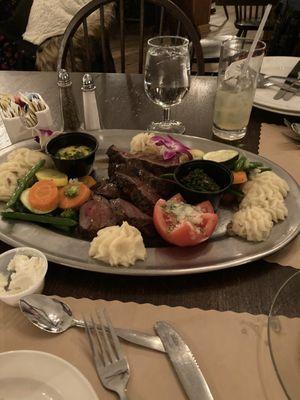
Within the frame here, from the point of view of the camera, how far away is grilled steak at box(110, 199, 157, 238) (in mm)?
1021

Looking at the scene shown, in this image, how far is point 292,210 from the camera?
3.51ft

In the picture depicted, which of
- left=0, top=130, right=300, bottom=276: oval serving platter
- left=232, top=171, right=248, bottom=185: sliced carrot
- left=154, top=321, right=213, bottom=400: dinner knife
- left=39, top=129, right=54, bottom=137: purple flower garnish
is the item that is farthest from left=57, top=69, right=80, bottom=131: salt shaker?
left=154, top=321, right=213, bottom=400: dinner knife

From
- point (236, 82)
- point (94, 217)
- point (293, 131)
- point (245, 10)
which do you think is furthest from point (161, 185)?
point (245, 10)

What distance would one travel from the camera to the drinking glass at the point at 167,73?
1.42 m

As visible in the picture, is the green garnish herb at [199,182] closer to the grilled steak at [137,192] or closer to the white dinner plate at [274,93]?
the grilled steak at [137,192]

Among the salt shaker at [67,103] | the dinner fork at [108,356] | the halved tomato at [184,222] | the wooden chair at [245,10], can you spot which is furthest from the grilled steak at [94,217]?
the wooden chair at [245,10]

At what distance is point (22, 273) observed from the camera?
2.89 feet

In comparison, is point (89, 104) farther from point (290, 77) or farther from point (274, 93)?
point (290, 77)

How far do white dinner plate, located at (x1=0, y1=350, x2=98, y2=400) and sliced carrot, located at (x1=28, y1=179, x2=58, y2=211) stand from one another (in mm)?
442

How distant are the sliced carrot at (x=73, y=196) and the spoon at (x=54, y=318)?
0.30 metres

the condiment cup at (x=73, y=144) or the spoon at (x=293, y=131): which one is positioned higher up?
the condiment cup at (x=73, y=144)

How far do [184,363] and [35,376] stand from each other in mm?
277

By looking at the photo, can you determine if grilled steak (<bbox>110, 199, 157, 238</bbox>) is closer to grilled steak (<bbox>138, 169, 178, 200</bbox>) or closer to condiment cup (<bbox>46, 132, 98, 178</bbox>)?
grilled steak (<bbox>138, 169, 178, 200</bbox>)

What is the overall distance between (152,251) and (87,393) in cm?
39
